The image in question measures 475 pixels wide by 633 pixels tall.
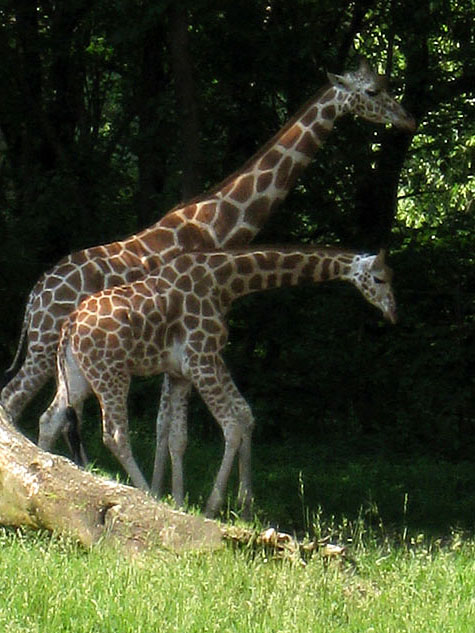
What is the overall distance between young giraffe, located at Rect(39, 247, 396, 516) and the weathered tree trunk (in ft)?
5.37

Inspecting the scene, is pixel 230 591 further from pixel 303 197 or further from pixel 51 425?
pixel 303 197

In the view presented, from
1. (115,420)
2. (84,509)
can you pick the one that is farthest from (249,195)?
(84,509)

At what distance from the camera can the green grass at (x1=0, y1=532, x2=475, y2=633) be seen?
17.4ft

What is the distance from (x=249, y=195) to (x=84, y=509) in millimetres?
3712

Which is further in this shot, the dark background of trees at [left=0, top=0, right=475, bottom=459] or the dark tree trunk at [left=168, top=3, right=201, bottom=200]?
the dark background of trees at [left=0, top=0, right=475, bottom=459]

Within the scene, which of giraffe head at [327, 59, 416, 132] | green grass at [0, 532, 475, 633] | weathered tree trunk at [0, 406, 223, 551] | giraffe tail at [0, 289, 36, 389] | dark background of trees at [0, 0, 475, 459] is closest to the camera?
green grass at [0, 532, 475, 633]

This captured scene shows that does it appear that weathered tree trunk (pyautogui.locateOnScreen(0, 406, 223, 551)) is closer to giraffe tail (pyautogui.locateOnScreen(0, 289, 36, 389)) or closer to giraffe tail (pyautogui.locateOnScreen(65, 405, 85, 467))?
giraffe tail (pyautogui.locateOnScreen(65, 405, 85, 467))

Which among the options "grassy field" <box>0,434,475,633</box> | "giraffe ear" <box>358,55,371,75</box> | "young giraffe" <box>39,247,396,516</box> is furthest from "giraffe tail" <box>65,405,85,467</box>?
"giraffe ear" <box>358,55,371,75</box>

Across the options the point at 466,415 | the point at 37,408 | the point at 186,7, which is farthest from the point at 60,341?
the point at 466,415

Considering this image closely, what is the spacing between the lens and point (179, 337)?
340 inches

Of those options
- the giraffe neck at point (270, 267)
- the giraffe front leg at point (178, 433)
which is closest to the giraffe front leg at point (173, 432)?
the giraffe front leg at point (178, 433)

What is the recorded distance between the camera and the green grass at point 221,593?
5.32 meters

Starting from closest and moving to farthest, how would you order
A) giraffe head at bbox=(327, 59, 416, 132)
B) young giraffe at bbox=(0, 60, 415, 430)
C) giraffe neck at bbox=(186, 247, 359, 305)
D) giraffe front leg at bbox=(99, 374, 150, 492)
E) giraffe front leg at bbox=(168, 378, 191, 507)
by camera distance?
giraffe front leg at bbox=(99, 374, 150, 492) < giraffe front leg at bbox=(168, 378, 191, 507) < giraffe neck at bbox=(186, 247, 359, 305) < young giraffe at bbox=(0, 60, 415, 430) < giraffe head at bbox=(327, 59, 416, 132)

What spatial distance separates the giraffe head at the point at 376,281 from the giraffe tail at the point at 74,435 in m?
2.00
